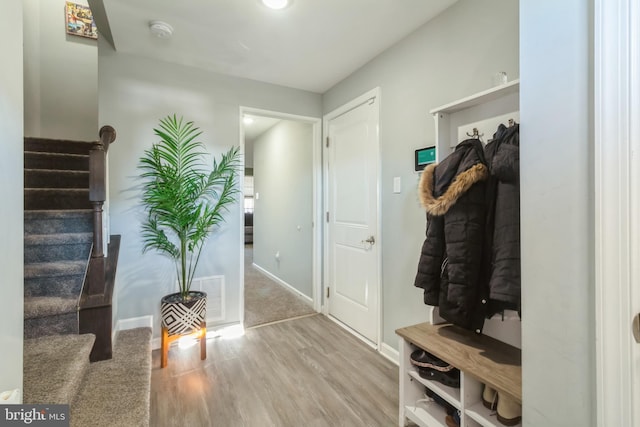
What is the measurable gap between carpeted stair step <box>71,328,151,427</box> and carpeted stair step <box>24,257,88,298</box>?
1.58 feet

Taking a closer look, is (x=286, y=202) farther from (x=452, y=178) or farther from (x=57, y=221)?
(x=452, y=178)

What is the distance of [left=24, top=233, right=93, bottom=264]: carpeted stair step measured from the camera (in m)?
1.93

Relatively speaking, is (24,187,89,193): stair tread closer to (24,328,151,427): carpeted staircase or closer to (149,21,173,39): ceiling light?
(24,328,151,427): carpeted staircase

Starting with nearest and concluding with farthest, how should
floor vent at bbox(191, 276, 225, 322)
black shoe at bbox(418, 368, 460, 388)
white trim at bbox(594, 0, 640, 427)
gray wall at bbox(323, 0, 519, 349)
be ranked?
white trim at bbox(594, 0, 640, 427) < black shoe at bbox(418, 368, 460, 388) < gray wall at bbox(323, 0, 519, 349) < floor vent at bbox(191, 276, 225, 322)

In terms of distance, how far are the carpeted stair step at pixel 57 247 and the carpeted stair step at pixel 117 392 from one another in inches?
28.8

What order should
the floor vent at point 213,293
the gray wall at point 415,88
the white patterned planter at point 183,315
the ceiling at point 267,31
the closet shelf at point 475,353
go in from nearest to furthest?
the closet shelf at point 475,353
the gray wall at point 415,88
the ceiling at point 267,31
the white patterned planter at point 183,315
the floor vent at point 213,293

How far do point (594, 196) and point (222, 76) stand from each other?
2.86 meters

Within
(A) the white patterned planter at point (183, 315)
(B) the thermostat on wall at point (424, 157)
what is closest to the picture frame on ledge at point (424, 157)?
(B) the thermostat on wall at point (424, 157)

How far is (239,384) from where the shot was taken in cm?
195

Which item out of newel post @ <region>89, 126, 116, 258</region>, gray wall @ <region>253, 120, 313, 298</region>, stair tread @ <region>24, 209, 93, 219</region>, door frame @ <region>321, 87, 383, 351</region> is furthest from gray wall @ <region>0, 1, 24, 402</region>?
gray wall @ <region>253, 120, 313, 298</region>

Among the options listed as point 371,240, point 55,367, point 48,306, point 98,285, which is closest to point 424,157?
point 371,240

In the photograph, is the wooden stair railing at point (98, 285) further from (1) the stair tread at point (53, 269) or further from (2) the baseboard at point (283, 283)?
(2) the baseboard at point (283, 283)

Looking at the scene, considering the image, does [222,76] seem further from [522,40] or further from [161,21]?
[522,40]

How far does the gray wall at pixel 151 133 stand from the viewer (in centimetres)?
234
